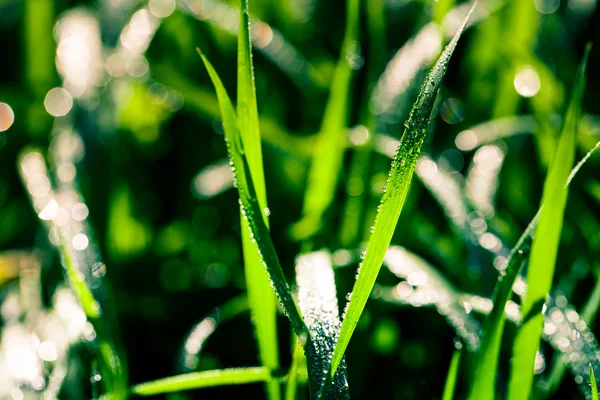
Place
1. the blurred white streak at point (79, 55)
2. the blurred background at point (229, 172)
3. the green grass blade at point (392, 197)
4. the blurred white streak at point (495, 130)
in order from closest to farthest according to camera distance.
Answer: the green grass blade at point (392, 197) → the blurred background at point (229, 172) → the blurred white streak at point (495, 130) → the blurred white streak at point (79, 55)

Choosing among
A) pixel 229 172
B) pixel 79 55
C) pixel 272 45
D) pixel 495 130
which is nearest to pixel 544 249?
pixel 495 130

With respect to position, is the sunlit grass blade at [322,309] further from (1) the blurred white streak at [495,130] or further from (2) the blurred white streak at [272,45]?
(2) the blurred white streak at [272,45]

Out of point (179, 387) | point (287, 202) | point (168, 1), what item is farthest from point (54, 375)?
point (168, 1)

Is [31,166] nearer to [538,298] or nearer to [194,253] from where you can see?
[194,253]

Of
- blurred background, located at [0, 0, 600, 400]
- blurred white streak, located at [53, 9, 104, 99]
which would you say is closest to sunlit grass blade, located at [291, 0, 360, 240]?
blurred background, located at [0, 0, 600, 400]

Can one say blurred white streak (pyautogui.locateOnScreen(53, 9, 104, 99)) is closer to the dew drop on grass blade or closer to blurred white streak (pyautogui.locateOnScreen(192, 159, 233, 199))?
blurred white streak (pyautogui.locateOnScreen(192, 159, 233, 199))

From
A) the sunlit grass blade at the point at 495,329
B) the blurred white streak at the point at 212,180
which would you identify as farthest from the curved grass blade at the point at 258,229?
the blurred white streak at the point at 212,180

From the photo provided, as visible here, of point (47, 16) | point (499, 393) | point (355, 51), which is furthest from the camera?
point (47, 16)
